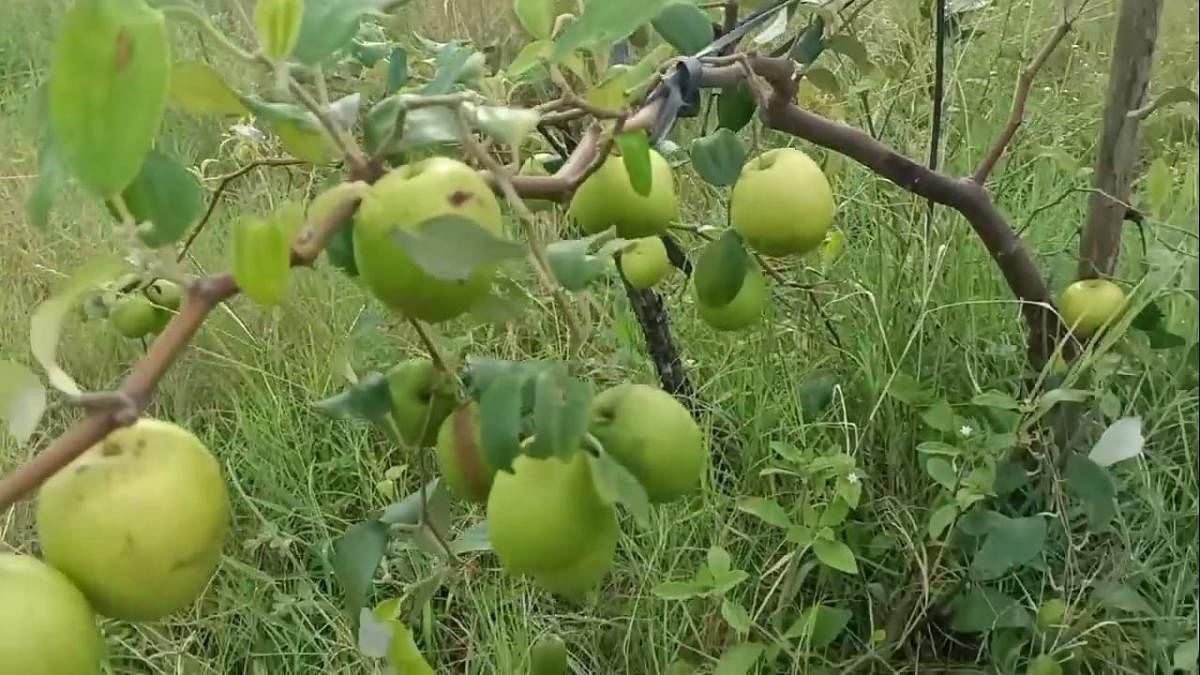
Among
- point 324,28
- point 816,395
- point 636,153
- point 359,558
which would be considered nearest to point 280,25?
point 324,28

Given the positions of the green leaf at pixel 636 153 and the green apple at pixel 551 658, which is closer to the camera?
the green leaf at pixel 636 153

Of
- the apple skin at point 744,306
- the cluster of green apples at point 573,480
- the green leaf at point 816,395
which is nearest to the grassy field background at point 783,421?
the green leaf at point 816,395

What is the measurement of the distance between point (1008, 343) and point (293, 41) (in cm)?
88

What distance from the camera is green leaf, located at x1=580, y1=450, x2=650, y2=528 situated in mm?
474

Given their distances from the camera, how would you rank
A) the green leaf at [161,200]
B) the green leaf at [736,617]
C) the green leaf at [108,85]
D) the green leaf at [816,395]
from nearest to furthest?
the green leaf at [108,85] → the green leaf at [161,200] → the green leaf at [736,617] → the green leaf at [816,395]

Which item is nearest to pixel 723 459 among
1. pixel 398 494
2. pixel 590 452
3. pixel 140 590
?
pixel 398 494

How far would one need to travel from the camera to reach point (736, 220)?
758mm

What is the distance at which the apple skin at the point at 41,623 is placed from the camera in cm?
39

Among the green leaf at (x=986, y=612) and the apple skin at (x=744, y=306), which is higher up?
the apple skin at (x=744, y=306)

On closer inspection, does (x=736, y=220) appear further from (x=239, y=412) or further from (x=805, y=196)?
(x=239, y=412)

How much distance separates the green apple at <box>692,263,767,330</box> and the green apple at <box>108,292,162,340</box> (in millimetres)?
418

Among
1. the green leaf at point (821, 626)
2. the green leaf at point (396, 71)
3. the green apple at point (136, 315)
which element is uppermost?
the green leaf at point (396, 71)

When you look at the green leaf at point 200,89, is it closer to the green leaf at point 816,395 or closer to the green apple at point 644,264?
the green apple at point 644,264

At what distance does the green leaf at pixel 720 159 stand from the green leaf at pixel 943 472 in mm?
273
